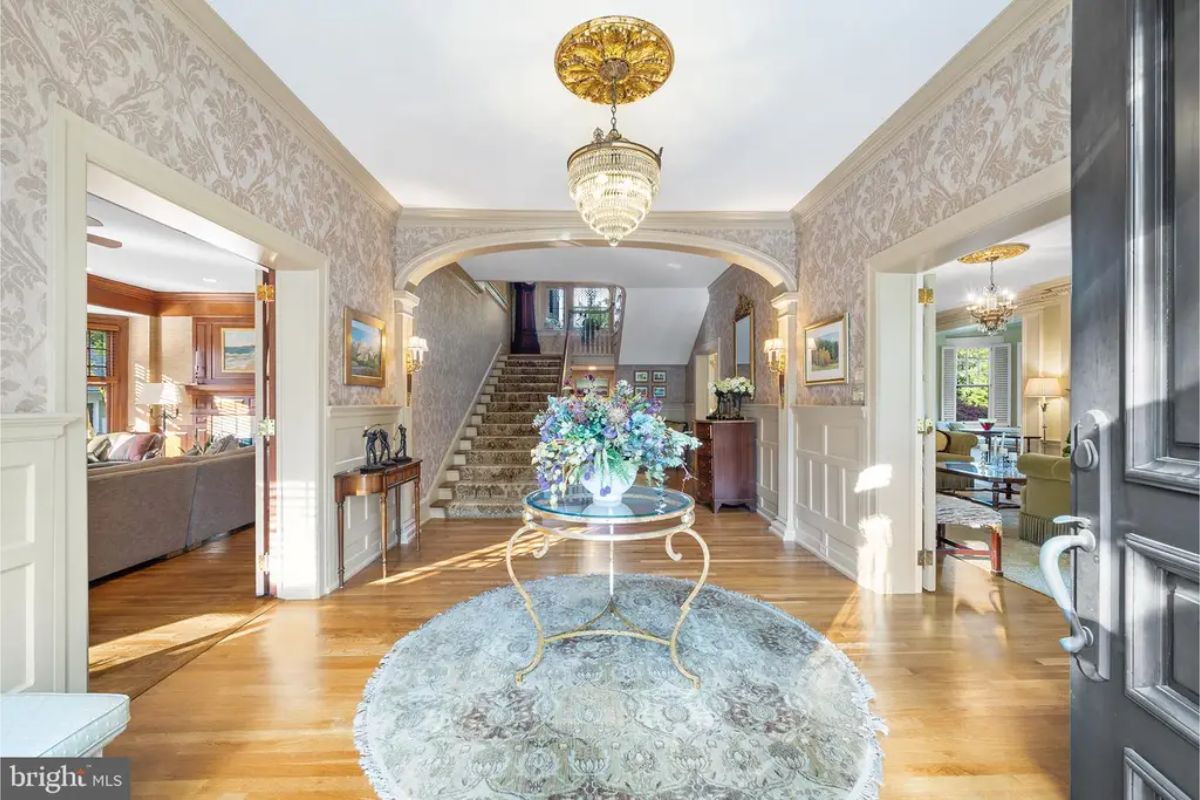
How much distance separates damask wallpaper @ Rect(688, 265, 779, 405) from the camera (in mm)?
5543

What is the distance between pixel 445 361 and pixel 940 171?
531cm

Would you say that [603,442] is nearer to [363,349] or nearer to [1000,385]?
[363,349]

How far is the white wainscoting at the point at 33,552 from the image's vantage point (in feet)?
4.95

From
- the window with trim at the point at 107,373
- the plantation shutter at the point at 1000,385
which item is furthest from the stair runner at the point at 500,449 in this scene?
the plantation shutter at the point at 1000,385

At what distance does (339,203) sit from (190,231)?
1.20 metres

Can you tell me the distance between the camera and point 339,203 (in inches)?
142

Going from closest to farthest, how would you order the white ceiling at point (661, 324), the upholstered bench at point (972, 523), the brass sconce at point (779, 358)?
the upholstered bench at point (972, 523) < the brass sconce at point (779, 358) < the white ceiling at point (661, 324)

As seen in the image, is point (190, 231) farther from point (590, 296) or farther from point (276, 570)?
point (590, 296)

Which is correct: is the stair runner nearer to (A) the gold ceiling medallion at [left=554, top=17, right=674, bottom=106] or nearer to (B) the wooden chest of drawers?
(B) the wooden chest of drawers

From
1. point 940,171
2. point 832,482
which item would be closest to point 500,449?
point 832,482

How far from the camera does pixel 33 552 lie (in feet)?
5.21

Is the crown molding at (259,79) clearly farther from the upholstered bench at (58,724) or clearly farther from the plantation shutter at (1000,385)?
the plantation shutter at (1000,385)

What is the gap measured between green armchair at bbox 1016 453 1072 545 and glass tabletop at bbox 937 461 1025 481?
501mm

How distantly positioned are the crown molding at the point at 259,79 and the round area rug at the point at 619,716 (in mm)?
3112
